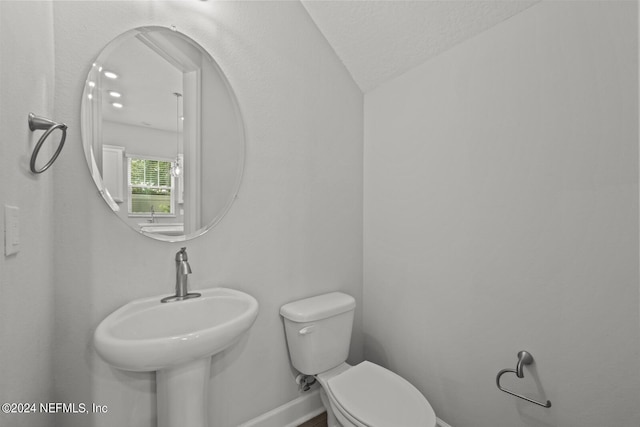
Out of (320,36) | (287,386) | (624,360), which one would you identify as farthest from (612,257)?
(320,36)

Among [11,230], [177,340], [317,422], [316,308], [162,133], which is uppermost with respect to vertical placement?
[162,133]

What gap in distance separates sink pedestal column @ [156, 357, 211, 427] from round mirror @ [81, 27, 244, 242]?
1.66 feet

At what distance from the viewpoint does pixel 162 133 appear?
44.9 inches

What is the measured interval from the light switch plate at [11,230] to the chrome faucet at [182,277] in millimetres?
462

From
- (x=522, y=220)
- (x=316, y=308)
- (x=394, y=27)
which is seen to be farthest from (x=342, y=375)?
(x=394, y=27)

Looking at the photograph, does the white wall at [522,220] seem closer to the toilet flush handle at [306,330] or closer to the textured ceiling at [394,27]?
the textured ceiling at [394,27]

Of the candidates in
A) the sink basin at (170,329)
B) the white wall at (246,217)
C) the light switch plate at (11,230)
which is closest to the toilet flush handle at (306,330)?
the white wall at (246,217)

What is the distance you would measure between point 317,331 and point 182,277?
2.31 ft

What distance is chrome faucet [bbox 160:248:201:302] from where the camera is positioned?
1062mm

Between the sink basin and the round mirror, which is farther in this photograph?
the round mirror

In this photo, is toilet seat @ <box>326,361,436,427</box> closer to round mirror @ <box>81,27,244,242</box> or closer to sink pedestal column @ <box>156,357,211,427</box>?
sink pedestal column @ <box>156,357,211,427</box>

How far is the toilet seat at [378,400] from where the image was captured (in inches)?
39.8

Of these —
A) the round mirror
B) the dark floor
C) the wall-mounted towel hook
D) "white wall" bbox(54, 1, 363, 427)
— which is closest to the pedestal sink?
"white wall" bbox(54, 1, 363, 427)

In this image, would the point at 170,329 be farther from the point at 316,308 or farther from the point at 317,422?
the point at 317,422
